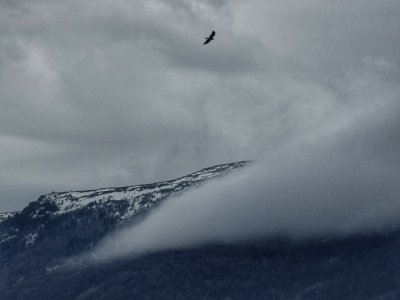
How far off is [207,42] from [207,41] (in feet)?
1.19

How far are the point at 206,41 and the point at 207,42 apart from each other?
52 centimetres

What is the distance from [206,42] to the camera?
199250 millimetres

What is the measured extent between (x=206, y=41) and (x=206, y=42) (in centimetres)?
70

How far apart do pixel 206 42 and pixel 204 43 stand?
1.72 ft

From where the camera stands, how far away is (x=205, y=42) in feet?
655

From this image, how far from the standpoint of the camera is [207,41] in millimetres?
199750

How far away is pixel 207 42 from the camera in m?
200

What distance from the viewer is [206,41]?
19988cm

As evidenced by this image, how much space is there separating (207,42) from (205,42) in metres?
0.46

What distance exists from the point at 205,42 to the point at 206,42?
0.34 metres

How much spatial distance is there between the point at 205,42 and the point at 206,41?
0.52m
